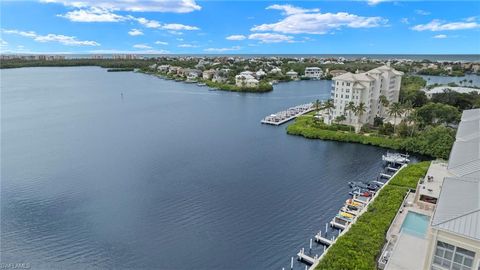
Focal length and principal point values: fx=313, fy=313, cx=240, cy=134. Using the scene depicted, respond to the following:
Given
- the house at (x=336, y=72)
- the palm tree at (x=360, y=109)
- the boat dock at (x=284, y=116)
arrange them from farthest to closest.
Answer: the house at (x=336, y=72) → the boat dock at (x=284, y=116) → the palm tree at (x=360, y=109)

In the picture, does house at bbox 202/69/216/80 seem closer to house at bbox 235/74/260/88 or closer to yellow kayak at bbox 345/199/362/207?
house at bbox 235/74/260/88

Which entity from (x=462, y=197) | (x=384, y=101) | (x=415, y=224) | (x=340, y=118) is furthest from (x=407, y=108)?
(x=462, y=197)

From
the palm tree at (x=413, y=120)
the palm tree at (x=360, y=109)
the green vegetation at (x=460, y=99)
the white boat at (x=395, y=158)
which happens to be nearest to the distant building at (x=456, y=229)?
the white boat at (x=395, y=158)

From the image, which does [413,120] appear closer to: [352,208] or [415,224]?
[352,208]

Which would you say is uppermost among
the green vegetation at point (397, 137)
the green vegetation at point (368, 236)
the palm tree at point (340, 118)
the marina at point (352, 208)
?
the palm tree at point (340, 118)

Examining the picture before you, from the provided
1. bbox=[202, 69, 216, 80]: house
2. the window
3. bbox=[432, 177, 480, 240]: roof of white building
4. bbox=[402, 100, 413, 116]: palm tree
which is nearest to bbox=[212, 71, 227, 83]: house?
bbox=[202, 69, 216, 80]: house

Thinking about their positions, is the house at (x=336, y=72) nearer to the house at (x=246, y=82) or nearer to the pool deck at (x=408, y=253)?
the house at (x=246, y=82)
